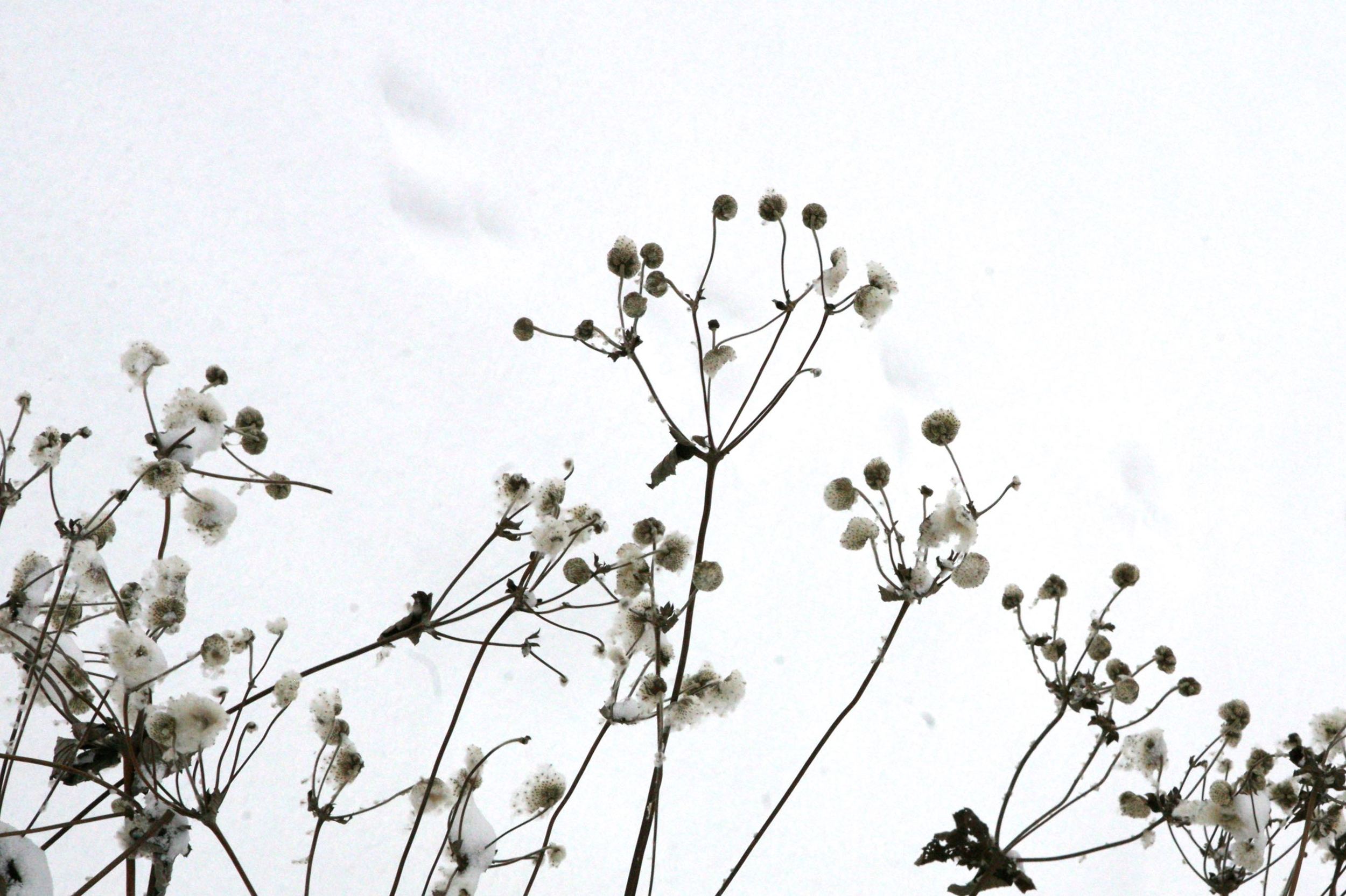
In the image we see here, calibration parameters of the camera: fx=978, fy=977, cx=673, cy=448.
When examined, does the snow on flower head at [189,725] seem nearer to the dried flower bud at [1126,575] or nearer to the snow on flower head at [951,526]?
the snow on flower head at [951,526]

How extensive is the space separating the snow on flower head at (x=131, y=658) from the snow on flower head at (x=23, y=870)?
1.08 ft

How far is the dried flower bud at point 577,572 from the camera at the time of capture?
7.88ft

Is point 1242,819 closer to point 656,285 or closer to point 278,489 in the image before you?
point 656,285

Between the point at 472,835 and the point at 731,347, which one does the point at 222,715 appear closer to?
the point at 472,835

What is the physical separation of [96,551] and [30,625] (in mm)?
266

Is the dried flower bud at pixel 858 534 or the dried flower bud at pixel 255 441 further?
the dried flower bud at pixel 858 534

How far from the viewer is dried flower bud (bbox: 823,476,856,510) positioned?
2648mm

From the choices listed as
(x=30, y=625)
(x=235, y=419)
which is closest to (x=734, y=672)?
(x=235, y=419)

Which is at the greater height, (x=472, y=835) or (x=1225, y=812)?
(x=1225, y=812)

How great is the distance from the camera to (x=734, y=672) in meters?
2.45

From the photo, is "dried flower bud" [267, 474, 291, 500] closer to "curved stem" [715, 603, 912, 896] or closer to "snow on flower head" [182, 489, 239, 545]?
"snow on flower head" [182, 489, 239, 545]

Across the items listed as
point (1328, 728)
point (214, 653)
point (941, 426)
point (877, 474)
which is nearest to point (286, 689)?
point (214, 653)

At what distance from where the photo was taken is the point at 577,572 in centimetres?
241

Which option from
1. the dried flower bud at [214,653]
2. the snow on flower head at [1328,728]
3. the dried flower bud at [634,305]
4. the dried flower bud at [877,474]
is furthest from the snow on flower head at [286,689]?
the snow on flower head at [1328,728]
